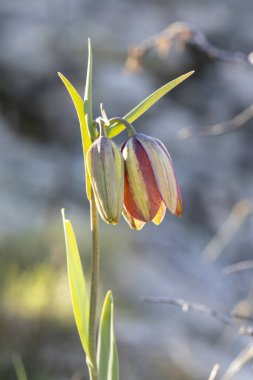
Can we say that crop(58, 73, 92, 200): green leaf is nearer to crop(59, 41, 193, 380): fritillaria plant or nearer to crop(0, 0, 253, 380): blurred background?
crop(59, 41, 193, 380): fritillaria plant

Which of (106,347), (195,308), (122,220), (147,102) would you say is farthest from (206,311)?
(122,220)

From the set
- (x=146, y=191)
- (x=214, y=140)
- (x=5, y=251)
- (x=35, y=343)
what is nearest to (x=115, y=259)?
(x=5, y=251)

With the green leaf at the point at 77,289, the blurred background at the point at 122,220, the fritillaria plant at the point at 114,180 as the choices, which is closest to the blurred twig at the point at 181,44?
the blurred background at the point at 122,220

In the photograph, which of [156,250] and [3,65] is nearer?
[156,250]

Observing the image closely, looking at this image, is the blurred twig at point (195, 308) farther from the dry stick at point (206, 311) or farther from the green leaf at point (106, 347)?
the green leaf at point (106, 347)

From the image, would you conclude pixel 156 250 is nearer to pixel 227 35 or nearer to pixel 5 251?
pixel 5 251

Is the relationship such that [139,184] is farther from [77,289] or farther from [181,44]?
[181,44]

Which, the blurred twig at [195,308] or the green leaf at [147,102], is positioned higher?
the green leaf at [147,102]

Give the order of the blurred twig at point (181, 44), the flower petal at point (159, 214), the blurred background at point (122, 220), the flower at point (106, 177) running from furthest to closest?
→ the blurred background at point (122, 220) → the blurred twig at point (181, 44) → the flower petal at point (159, 214) → the flower at point (106, 177)
